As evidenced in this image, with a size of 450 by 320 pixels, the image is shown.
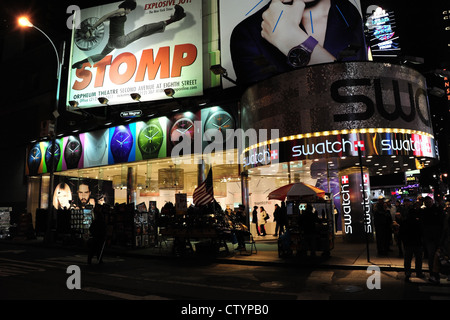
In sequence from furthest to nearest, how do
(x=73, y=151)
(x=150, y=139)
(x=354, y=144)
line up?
(x=73, y=151)
(x=150, y=139)
(x=354, y=144)

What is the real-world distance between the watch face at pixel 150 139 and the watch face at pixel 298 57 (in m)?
9.32

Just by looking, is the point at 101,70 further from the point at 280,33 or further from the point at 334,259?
the point at 334,259

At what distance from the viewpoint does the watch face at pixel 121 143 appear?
22062mm

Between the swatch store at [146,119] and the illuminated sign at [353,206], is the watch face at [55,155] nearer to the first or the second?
the swatch store at [146,119]

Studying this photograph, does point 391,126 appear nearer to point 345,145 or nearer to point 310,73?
point 345,145

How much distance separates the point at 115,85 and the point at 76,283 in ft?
65.0

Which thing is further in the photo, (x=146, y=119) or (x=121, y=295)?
(x=146, y=119)

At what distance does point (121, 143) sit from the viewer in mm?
22453

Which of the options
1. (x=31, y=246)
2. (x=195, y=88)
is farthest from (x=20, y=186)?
(x=195, y=88)

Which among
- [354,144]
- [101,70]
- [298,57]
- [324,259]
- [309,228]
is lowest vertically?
[324,259]

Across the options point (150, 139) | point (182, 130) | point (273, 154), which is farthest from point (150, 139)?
point (273, 154)

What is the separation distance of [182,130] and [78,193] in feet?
32.8

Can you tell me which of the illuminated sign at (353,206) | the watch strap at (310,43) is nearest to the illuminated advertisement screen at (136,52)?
the watch strap at (310,43)

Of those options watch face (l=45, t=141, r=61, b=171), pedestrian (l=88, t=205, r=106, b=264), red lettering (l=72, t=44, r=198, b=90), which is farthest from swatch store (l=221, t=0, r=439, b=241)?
watch face (l=45, t=141, r=61, b=171)
